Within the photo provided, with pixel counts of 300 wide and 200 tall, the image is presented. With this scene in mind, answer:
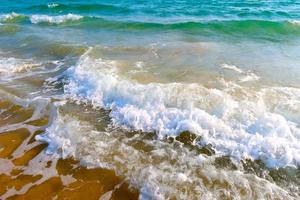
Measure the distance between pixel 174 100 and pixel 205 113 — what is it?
1.03 metres

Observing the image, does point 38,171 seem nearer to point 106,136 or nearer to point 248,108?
point 106,136

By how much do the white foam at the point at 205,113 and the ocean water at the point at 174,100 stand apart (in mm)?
26

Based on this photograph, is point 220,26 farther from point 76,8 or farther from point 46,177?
point 46,177

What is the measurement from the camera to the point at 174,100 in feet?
23.9

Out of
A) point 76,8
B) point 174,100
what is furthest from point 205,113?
point 76,8

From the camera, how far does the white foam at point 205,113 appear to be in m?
5.59

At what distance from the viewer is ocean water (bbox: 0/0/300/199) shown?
505 centimetres

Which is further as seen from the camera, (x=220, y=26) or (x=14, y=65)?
(x=220, y=26)

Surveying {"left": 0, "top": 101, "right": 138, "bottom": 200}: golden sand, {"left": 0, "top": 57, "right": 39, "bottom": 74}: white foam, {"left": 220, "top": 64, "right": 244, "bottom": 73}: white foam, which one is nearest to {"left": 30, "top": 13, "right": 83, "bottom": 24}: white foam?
{"left": 0, "top": 57, "right": 39, "bottom": 74}: white foam

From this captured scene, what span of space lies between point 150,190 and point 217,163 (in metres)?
1.34

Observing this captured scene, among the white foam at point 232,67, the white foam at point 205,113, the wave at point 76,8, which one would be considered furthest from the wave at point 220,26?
the white foam at point 205,113

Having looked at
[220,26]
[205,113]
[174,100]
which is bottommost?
[220,26]

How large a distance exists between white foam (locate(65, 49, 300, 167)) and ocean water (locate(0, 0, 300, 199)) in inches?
1.0

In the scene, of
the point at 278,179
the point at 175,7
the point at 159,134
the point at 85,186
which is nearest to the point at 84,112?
the point at 159,134
